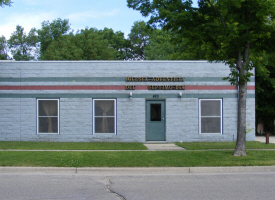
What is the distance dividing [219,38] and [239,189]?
5.60 metres

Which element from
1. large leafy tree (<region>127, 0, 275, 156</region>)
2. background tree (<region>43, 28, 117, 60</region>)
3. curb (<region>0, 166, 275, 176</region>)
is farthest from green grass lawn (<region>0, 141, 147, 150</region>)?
background tree (<region>43, 28, 117, 60</region>)

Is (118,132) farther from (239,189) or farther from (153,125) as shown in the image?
(239,189)

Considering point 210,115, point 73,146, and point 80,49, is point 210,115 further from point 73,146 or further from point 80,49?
point 80,49

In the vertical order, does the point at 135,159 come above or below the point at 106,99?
below

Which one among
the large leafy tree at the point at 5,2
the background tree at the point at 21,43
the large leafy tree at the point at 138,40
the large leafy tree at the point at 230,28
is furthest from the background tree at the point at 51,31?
the large leafy tree at the point at 230,28

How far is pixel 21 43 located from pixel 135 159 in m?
47.9

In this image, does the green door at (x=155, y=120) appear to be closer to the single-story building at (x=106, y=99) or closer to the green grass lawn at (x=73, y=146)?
the single-story building at (x=106, y=99)

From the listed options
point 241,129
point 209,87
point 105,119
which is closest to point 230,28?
point 241,129

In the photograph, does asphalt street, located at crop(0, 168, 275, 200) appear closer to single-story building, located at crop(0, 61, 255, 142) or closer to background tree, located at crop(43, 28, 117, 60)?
single-story building, located at crop(0, 61, 255, 142)

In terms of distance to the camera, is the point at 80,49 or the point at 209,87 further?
the point at 80,49

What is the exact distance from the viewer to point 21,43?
2120 inches

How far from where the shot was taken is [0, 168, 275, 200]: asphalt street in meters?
7.28

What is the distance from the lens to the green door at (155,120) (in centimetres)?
1802

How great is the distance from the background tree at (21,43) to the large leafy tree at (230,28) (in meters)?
44.6
